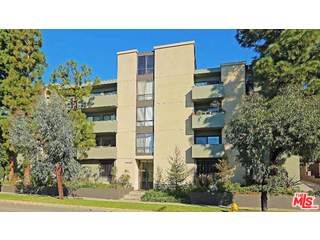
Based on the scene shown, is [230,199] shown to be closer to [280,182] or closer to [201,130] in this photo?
[280,182]

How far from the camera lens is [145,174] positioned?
28266 mm

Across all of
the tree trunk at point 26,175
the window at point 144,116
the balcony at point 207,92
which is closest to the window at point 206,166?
the balcony at point 207,92

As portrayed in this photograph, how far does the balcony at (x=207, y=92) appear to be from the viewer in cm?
2509

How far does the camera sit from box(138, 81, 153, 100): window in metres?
28.4

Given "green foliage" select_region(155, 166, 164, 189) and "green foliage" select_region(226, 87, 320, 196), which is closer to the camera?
"green foliage" select_region(226, 87, 320, 196)

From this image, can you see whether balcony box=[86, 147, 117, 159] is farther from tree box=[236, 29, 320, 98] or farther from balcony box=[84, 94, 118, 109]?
tree box=[236, 29, 320, 98]

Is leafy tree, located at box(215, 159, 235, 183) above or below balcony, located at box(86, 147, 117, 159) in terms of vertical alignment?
below

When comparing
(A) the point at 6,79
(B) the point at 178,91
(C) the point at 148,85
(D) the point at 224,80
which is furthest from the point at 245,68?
(A) the point at 6,79

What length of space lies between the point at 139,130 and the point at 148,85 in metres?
3.95

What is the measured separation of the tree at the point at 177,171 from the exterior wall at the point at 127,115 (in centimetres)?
359

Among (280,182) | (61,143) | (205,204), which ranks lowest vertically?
(205,204)

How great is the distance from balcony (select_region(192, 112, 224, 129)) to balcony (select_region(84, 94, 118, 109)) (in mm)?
7649

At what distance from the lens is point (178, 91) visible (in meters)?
27.0

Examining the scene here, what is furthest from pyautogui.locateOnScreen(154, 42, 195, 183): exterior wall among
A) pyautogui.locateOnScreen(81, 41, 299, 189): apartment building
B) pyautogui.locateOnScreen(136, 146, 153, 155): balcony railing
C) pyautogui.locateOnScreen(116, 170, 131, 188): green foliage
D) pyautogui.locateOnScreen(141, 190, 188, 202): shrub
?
pyautogui.locateOnScreen(141, 190, 188, 202): shrub
